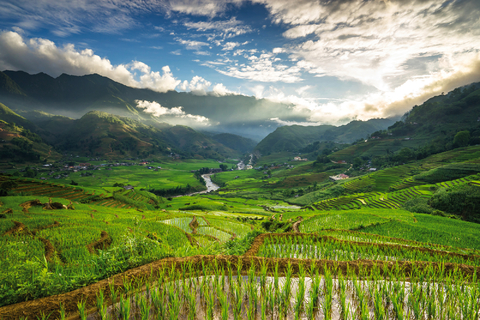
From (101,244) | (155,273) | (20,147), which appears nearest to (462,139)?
(155,273)

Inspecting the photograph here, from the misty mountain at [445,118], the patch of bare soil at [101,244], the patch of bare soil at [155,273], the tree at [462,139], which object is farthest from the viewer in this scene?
the misty mountain at [445,118]

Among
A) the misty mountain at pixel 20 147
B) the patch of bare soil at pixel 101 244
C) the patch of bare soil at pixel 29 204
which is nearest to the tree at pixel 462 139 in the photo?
the patch of bare soil at pixel 101 244

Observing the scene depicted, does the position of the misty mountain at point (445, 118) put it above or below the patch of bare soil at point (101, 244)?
above

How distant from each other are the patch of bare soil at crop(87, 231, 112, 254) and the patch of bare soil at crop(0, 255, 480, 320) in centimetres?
419

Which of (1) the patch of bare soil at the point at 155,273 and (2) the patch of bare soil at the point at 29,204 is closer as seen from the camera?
(1) the patch of bare soil at the point at 155,273

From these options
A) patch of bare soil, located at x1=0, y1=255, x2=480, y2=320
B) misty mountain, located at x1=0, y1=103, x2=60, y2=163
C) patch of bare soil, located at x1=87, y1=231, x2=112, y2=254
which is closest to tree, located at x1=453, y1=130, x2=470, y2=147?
patch of bare soil, located at x1=0, y1=255, x2=480, y2=320

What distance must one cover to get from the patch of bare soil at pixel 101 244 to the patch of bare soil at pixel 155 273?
13.7 ft

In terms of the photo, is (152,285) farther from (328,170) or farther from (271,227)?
(328,170)

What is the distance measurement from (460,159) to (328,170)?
61.0 metres

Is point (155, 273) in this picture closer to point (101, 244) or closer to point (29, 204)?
point (101, 244)

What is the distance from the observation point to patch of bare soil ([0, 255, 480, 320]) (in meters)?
2.89

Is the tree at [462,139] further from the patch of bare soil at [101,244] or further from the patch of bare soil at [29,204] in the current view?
the patch of bare soil at [29,204]

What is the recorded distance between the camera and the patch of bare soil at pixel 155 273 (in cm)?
289

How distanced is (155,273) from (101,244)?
507 centimetres
